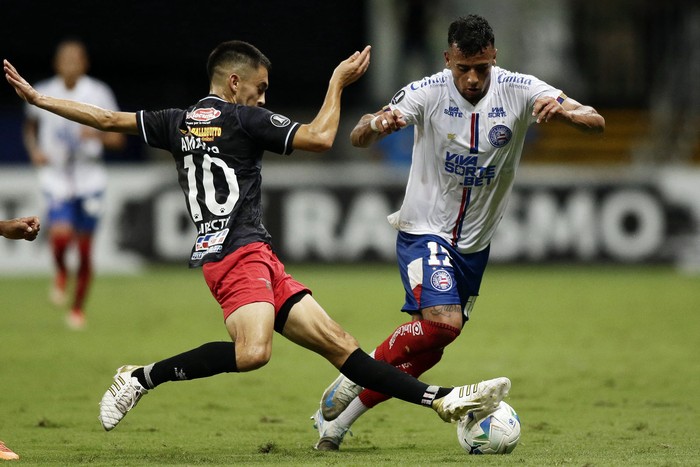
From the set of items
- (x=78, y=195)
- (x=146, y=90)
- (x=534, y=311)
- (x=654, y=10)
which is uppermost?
(x=654, y=10)

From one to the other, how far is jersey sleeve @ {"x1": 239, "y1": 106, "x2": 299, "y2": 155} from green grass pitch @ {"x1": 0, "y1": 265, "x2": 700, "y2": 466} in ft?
5.40

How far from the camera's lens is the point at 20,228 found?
644 centimetres

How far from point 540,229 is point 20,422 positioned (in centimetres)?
1240

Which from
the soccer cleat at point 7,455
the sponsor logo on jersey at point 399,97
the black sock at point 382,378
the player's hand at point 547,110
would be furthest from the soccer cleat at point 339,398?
the player's hand at point 547,110

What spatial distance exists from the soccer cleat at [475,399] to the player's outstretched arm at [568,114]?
1.43 m

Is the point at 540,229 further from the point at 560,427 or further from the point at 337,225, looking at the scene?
the point at 560,427

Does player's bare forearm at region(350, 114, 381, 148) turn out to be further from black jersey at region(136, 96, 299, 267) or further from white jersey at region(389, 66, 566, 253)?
black jersey at region(136, 96, 299, 267)

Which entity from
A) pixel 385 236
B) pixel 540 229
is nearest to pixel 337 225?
pixel 385 236

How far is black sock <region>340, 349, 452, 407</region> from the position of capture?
6.40m

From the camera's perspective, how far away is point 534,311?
1445 cm

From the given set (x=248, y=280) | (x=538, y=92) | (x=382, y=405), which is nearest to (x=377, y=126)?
(x=538, y=92)

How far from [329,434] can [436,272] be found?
110 cm

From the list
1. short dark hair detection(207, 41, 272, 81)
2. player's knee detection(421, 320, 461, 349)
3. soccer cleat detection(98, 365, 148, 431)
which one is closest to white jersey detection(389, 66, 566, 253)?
player's knee detection(421, 320, 461, 349)

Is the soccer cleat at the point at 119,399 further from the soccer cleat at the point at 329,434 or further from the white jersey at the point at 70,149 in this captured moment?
the white jersey at the point at 70,149
